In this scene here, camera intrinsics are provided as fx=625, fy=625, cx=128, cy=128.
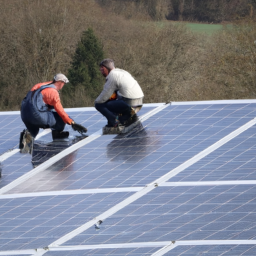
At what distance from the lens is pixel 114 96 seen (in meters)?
12.0

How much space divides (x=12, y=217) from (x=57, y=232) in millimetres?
926

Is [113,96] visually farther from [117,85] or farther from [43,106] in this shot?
[43,106]

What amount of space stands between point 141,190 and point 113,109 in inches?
131

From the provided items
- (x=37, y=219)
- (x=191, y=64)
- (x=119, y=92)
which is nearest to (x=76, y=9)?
(x=191, y=64)

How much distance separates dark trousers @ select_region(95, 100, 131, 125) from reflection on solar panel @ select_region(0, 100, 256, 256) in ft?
1.22

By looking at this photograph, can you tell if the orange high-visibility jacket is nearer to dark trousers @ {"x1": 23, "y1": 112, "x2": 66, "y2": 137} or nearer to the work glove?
the work glove

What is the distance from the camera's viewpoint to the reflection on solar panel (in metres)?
7.34

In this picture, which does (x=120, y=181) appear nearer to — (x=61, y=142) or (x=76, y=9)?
(x=61, y=142)

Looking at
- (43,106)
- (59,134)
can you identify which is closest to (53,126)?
(59,134)

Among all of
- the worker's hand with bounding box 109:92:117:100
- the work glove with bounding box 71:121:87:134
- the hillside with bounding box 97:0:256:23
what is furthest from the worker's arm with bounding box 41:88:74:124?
the hillside with bounding box 97:0:256:23

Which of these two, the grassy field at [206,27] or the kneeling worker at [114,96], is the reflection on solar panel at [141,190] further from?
the grassy field at [206,27]

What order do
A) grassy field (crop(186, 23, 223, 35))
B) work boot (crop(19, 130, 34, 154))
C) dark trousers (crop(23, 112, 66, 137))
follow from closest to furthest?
work boot (crop(19, 130, 34, 154))
dark trousers (crop(23, 112, 66, 137))
grassy field (crop(186, 23, 223, 35))

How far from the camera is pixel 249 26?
182ft

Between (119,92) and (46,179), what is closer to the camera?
(46,179)
